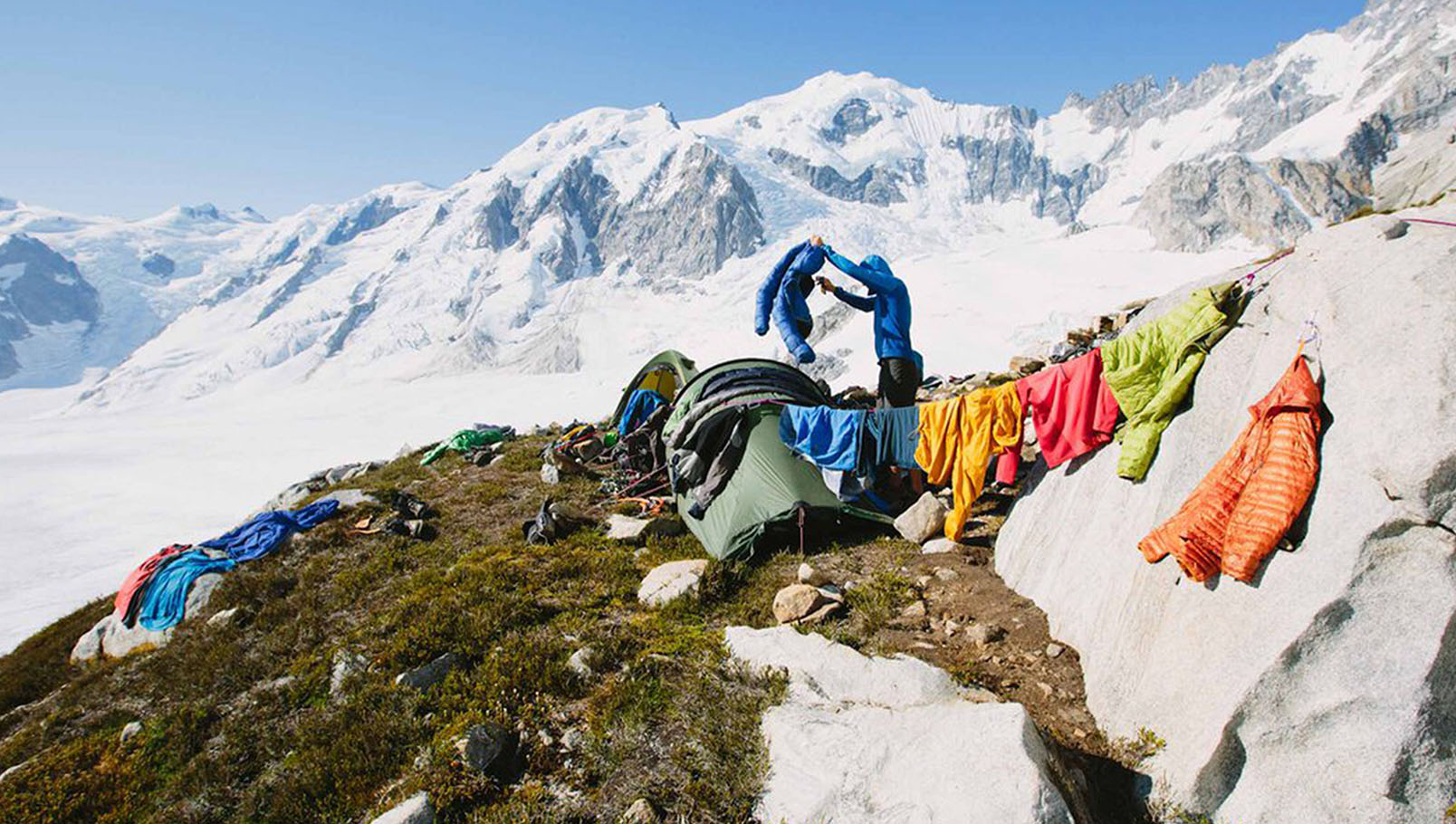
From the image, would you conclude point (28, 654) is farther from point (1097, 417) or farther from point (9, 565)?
point (9, 565)

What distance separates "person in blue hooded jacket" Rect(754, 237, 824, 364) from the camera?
10383 mm

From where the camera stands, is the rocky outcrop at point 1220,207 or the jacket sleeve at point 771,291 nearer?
the jacket sleeve at point 771,291

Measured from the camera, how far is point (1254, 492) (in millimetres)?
3975

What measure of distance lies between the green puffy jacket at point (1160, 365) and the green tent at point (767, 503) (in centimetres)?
352

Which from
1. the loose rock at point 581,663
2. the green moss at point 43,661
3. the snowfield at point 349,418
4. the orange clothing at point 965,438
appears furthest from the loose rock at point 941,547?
the snowfield at point 349,418

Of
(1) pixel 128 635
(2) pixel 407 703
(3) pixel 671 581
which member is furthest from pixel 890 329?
(1) pixel 128 635

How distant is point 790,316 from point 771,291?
22.9 inches

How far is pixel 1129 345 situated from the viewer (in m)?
5.96

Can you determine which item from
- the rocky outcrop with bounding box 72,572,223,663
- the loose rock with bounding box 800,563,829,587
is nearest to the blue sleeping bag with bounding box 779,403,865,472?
the loose rock with bounding box 800,563,829,587

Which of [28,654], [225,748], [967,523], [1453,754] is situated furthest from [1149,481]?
[28,654]

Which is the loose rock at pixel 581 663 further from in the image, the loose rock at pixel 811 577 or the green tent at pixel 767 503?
the green tent at pixel 767 503

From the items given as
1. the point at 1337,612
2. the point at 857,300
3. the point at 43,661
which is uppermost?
the point at 857,300

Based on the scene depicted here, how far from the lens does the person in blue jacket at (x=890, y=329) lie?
9867 mm

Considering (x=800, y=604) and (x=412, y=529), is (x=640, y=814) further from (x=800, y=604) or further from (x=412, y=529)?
(x=412, y=529)
